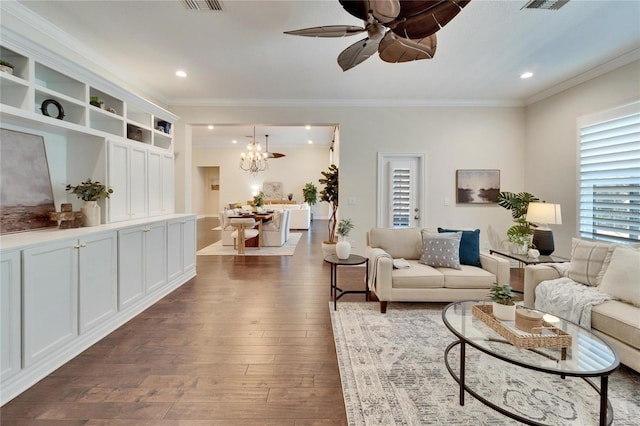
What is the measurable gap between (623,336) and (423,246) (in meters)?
1.75

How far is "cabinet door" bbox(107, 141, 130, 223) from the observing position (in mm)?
3107

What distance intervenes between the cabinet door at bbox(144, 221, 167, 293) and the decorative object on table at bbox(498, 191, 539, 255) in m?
4.55

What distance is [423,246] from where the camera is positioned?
344 cm

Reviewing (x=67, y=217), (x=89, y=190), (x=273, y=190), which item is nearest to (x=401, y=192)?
(x=89, y=190)

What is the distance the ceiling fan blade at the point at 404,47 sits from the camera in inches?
83.2

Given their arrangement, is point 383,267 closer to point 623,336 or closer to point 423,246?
point 423,246

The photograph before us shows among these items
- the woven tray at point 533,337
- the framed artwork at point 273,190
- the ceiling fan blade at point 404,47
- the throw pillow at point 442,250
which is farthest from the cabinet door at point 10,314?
the framed artwork at point 273,190

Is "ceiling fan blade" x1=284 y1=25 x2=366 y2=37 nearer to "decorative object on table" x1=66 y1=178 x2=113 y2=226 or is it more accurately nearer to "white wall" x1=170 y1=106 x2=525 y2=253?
"decorative object on table" x1=66 y1=178 x2=113 y2=226

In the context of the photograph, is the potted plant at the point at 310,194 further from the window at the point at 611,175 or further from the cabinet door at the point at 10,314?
the cabinet door at the point at 10,314

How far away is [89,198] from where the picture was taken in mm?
2875

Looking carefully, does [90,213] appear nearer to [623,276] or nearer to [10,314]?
[10,314]

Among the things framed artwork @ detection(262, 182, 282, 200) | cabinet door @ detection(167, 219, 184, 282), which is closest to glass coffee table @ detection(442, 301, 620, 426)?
cabinet door @ detection(167, 219, 184, 282)

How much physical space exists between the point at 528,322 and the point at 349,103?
4413mm

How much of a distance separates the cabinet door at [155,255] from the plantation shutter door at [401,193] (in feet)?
12.5
